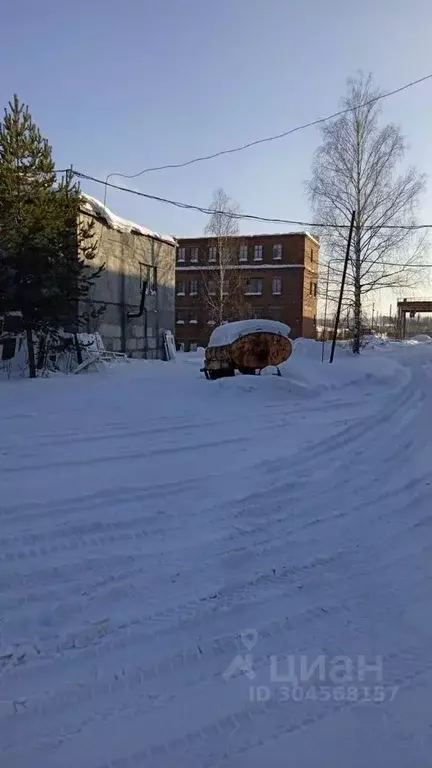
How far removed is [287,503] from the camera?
492cm

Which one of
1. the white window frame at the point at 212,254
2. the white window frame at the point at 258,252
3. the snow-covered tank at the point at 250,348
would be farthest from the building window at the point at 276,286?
the snow-covered tank at the point at 250,348

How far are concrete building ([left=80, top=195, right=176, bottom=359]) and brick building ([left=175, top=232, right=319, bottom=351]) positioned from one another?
1936 centimetres

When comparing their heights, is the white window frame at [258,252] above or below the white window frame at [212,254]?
above

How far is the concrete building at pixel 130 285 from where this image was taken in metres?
18.4

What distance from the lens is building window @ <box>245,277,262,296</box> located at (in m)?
44.4

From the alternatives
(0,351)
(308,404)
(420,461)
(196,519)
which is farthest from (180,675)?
(0,351)

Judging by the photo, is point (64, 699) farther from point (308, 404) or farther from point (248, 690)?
point (308, 404)

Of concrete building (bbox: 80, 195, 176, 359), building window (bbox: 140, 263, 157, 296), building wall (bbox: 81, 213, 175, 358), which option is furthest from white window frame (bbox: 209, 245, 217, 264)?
building window (bbox: 140, 263, 157, 296)

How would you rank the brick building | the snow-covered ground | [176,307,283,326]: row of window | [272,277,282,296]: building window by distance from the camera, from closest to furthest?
the snow-covered ground < the brick building < [176,307,283,326]: row of window < [272,277,282,296]: building window

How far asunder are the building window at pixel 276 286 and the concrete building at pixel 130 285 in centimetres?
2086

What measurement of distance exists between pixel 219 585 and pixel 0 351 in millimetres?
12710

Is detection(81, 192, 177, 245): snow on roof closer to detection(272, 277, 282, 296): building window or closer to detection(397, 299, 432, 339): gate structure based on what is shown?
detection(272, 277, 282, 296): building window

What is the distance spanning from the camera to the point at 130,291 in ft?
67.6

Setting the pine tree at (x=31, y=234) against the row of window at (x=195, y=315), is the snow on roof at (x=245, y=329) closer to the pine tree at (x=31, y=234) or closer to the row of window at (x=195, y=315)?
the pine tree at (x=31, y=234)
